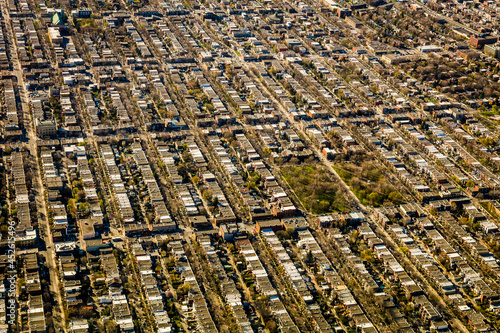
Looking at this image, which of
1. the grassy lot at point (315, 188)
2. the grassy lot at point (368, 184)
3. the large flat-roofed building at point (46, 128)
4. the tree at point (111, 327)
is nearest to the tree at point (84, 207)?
the tree at point (111, 327)

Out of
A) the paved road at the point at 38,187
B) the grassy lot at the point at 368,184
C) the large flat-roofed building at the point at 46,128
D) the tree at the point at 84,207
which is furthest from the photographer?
the large flat-roofed building at the point at 46,128

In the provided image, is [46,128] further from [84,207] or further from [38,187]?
[84,207]

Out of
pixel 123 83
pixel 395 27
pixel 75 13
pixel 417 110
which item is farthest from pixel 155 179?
pixel 395 27

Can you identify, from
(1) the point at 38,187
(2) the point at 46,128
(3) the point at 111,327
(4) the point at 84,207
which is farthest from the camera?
(2) the point at 46,128

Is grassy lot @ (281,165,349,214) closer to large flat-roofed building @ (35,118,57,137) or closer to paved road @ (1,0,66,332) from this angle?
paved road @ (1,0,66,332)

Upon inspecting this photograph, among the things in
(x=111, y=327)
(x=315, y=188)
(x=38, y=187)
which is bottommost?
(x=38, y=187)

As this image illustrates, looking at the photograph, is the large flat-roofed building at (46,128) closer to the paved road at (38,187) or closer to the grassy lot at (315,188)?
the paved road at (38,187)

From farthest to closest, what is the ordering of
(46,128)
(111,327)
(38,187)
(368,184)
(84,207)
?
(46,128)
(368,184)
(38,187)
(84,207)
(111,327)

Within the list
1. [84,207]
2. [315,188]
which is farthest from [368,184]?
[84,207]
